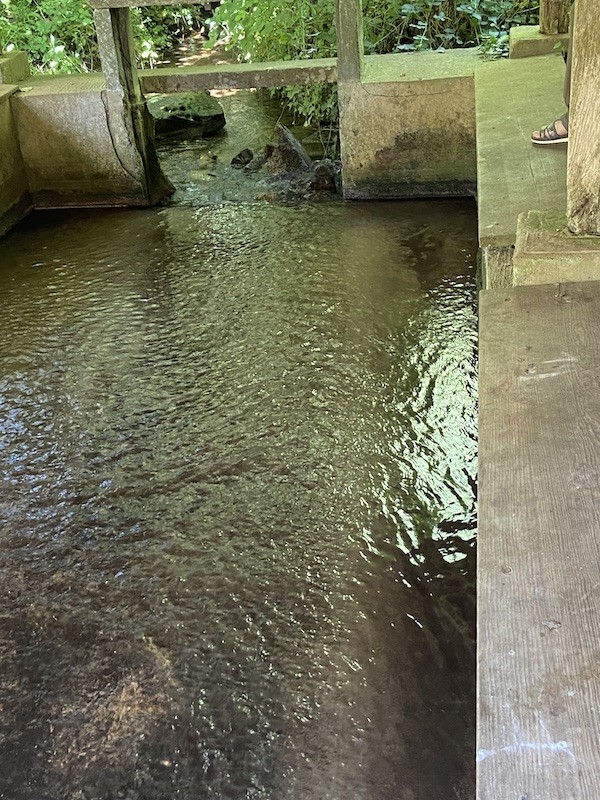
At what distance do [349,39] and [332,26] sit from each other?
169cm

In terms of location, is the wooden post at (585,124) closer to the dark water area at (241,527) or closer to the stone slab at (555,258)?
the stone slab at (555,258)

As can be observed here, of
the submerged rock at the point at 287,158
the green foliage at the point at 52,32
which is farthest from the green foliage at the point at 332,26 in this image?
the green foliage at the point at 52,32

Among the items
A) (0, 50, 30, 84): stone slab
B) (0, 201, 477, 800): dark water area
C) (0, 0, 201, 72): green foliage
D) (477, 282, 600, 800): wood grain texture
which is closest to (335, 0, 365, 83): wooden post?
(0, 201, 477, 800): dark water area

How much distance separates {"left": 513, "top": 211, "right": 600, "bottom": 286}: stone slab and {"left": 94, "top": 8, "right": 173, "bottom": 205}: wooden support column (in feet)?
15.1

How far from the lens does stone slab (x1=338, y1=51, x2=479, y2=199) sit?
6.42m

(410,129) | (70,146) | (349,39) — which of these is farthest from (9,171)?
(410,129)

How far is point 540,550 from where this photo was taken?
178 centimetres

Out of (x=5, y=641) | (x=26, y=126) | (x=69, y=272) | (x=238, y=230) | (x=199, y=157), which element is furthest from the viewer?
(x=199, y=157)

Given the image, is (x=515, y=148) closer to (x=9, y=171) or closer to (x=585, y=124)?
(x=585, y=124)

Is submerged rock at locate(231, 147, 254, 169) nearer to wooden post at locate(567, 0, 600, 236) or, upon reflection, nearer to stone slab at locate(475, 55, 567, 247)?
stone slab at locate(475, 55, 567, 247)

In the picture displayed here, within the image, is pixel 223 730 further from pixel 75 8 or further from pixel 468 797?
pixel 75 8

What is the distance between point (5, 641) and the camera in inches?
119

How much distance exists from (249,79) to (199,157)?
154cm

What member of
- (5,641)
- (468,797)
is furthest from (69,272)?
(468,797)
